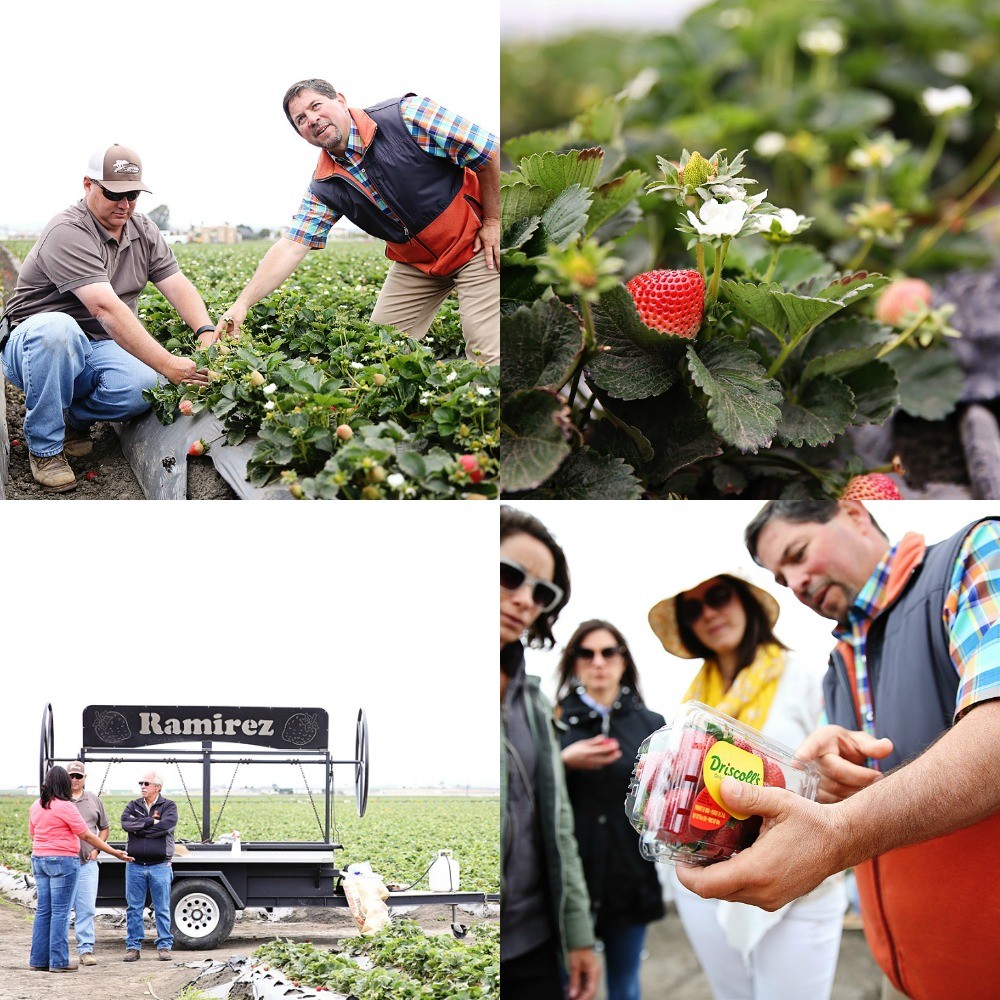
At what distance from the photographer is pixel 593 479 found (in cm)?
146

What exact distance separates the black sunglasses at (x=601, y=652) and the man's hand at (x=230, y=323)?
79cm

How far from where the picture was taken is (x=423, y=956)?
1.71 metres

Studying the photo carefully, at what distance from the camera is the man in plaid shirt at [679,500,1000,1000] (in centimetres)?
135

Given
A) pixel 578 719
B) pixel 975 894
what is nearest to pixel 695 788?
pixel 578 719

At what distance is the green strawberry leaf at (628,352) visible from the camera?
4.60 ft

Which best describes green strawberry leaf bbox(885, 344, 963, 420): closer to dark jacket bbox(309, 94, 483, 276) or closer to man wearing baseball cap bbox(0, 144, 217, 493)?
dark jacket bbox(309, 94, 483, 276)

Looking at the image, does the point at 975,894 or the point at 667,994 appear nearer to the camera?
the point at 975,894

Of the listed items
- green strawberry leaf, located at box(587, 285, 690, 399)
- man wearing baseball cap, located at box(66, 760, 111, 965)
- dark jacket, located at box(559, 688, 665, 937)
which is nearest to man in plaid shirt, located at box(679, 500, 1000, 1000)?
dark jacket, located at box(559, 688, 665, 937)

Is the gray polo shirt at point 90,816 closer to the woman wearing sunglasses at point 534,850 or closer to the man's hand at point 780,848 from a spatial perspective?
the woman wearing sunglasses at point 534,850

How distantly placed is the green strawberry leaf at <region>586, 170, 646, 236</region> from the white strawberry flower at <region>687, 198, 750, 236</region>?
0.19 meters

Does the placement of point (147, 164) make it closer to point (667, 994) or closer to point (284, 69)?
point (284, 69)

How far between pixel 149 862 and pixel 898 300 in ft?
5.52

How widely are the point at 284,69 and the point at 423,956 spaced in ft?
4.96

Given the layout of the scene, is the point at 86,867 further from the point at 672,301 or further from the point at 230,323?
the point at 672,301
